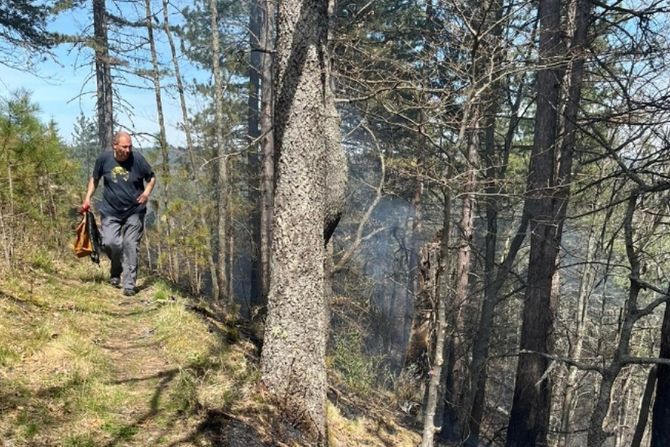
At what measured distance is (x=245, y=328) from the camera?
6285mm

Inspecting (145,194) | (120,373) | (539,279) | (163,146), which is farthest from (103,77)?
(539,279)

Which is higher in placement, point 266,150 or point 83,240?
point 266,150

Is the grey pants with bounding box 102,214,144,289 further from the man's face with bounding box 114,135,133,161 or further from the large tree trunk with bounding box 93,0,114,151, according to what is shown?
the large tree trunk with bounding box 93,0,114,151

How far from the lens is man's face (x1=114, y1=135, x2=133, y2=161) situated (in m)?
Answer: 5.66

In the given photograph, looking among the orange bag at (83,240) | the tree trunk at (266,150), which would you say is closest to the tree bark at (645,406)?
the orange bag at (83,240)

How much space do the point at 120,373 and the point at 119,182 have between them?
8.77 ft

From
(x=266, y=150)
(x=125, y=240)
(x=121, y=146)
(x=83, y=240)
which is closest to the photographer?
(x=121, y=146)

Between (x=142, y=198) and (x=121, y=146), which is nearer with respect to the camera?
(x=121, y=146)

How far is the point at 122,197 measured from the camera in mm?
5758

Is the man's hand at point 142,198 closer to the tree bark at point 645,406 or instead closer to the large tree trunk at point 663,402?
the large tree trunk at point 663,402

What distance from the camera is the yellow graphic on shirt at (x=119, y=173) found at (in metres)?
5.73

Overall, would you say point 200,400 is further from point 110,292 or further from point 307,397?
point 110,292

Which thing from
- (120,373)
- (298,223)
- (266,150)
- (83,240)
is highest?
(266,150)

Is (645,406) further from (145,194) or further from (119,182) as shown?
(119,182)
